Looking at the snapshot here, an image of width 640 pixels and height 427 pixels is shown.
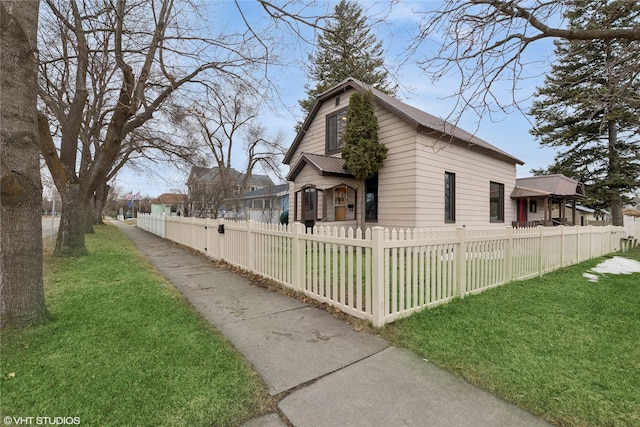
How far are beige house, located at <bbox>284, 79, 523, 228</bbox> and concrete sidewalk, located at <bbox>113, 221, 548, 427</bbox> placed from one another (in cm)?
605

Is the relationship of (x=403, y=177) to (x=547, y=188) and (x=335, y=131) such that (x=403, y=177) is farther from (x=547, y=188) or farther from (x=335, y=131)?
(x=547, y=188)

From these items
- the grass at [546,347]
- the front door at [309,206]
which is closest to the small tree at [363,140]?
the front door at [309,206]

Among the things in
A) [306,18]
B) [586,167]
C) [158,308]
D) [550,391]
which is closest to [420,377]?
[550,391]

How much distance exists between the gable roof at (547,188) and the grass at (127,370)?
13865 mm

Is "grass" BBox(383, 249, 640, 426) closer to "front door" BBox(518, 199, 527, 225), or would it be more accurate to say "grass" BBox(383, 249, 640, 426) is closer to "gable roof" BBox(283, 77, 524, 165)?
"gable roof" BBox(283, 77, 524, 165)

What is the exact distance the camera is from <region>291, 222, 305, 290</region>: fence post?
4.98 metres

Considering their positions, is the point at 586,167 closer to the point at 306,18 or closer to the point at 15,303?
the point at 306,18

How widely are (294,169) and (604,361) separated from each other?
10.0 metres

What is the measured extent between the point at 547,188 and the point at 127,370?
16.6 m

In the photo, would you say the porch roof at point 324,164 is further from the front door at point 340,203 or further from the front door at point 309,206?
the front door at point 309,206

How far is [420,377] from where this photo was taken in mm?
2580

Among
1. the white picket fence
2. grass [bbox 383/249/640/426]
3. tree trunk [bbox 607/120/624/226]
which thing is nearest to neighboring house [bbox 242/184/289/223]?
the white picket fence

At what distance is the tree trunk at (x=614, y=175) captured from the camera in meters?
18.0

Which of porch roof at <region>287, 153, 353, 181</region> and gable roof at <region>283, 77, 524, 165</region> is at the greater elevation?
gable roof at <region>283, 77, 524, 165</region>
